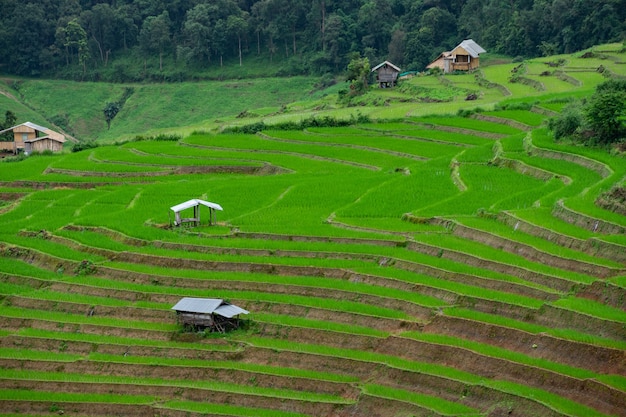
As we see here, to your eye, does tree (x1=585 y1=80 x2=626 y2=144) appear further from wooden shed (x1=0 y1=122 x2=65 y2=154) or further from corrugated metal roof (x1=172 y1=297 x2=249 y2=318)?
wooden shed (x1=0 y1=122 x2=65 y2=154)

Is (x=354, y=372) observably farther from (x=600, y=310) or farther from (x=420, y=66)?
(x=420, y=66)

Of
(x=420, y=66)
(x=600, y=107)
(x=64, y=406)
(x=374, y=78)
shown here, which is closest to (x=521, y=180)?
(x=600, y=107)

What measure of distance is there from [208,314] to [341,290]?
122 inches

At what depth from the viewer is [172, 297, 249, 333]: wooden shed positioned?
890 inches

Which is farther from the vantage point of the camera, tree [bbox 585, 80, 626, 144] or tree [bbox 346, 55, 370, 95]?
tree [bbox 346, 55, 370, 95]

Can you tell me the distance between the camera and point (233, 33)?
76312 mm

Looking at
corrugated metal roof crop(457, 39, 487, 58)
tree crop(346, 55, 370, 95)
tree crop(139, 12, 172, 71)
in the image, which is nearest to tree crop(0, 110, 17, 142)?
tree crop(346, 55, 370, 95)

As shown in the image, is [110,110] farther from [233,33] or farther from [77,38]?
[233,33]

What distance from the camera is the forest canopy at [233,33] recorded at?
72500 millimetres

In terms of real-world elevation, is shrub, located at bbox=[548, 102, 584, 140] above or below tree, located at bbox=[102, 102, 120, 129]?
above

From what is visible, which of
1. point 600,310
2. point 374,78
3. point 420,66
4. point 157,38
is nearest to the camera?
point 600,310

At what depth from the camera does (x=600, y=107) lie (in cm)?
3050

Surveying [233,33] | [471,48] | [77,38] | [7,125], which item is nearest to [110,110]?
[77,38]

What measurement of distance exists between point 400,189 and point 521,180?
3.68m
